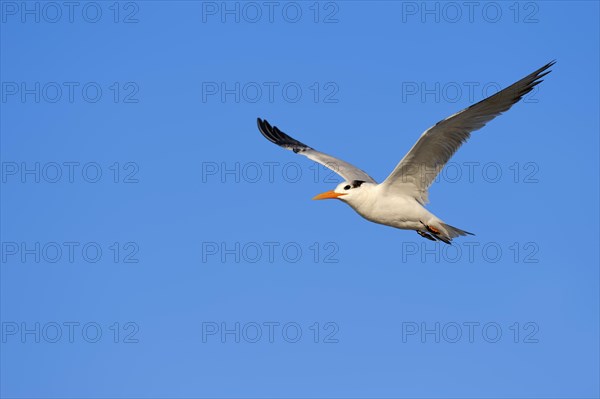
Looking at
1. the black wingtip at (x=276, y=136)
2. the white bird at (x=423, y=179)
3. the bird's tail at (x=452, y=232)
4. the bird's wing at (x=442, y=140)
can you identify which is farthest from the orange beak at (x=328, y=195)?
the black wingtip at (x=276, y=136)

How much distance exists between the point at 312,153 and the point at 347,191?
3503 mm

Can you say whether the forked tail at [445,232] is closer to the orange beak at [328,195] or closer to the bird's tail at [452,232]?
the bird's tail at [452,232]

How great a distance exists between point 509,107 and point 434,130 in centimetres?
132

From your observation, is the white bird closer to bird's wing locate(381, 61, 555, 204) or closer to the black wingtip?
bird's wing locate(381, 61, 555, 204)

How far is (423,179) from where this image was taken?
14.9m

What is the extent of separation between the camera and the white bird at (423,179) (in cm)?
1390

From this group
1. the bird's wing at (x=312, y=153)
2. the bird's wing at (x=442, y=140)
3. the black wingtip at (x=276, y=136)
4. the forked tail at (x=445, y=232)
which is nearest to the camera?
the bird's wing at (x=442, y=140)

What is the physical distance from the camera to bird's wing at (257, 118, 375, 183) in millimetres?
17062

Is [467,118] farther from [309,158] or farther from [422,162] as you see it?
[309,158]

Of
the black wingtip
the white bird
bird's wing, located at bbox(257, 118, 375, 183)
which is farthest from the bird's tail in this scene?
the black wingtip

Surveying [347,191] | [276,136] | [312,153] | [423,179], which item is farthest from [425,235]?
[276,136]

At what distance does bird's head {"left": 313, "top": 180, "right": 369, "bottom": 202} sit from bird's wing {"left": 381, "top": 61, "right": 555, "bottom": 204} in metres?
0.47

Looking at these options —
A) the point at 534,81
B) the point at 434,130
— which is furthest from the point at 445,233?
the point at 534,81

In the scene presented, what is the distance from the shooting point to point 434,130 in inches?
547
